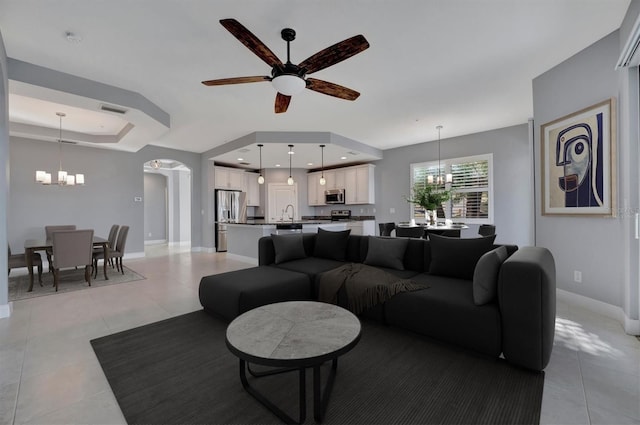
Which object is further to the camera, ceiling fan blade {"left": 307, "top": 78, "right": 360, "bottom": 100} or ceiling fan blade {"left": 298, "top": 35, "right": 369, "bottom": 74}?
ceiling fan blade {"left": 307, "top": 78, "right": 360, "bottom": 100}

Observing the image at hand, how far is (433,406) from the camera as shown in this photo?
1.64 m

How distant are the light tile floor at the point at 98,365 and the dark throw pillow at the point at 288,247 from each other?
48.7 inches

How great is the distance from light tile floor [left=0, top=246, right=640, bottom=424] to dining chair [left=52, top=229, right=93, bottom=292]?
519 millimetres

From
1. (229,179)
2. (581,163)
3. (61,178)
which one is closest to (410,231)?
(581,163)

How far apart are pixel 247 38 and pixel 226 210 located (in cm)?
680

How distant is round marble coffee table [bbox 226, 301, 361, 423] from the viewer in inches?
57.7

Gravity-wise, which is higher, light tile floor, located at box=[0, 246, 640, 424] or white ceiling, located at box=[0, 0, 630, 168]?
white ceiling, located at box=[0, 0, 630, 168]

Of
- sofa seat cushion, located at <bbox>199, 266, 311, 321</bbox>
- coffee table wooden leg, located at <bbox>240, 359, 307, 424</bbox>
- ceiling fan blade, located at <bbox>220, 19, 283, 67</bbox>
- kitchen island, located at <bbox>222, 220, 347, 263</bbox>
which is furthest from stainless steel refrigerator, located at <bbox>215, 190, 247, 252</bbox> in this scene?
coffee table wooden leg, located at <bbox>240, 359, 307, 424</bbox>

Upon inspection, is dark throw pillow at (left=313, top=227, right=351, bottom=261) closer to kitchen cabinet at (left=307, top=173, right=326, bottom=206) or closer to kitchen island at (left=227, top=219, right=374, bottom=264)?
kitchen island at (left=227, top=219, right=374, bottom=264)

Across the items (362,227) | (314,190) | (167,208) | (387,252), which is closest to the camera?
(387,252)

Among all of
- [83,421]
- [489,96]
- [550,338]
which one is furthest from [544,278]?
[489,96]

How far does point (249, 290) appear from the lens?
276 cm

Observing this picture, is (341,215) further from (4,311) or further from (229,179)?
(4,311)

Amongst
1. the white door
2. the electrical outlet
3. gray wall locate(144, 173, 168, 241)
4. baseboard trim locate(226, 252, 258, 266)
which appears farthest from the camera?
gray wall locate(144, 173, 168, 241)
